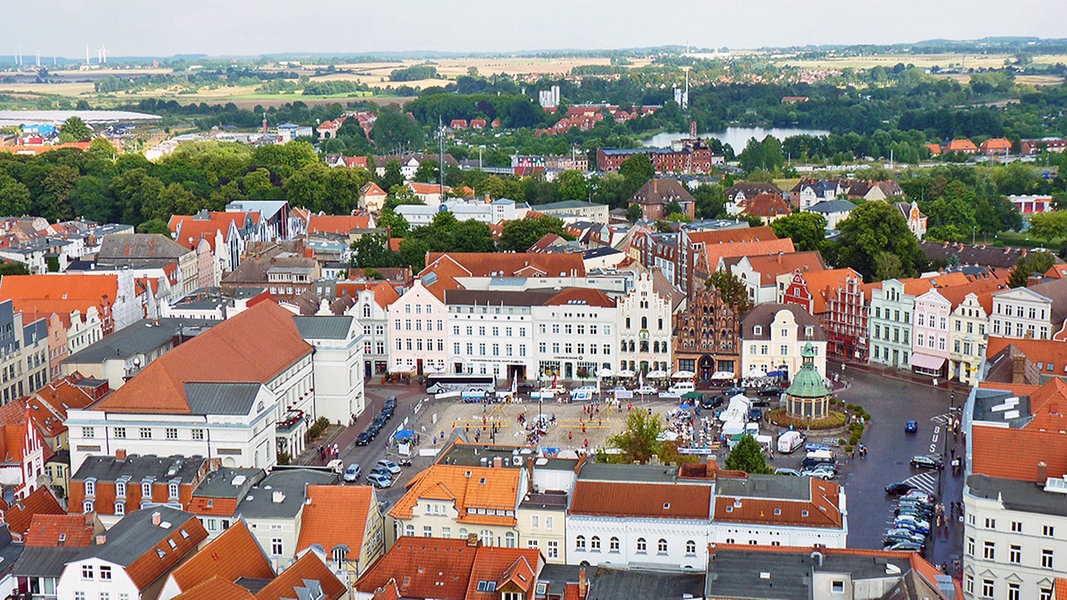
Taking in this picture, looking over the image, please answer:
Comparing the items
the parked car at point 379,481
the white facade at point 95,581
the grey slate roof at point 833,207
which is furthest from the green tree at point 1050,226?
the white facade at point 95,581

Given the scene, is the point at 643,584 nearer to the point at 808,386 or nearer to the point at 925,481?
the point at 925,481

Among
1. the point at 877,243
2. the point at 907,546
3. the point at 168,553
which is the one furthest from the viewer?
the point at 877,243

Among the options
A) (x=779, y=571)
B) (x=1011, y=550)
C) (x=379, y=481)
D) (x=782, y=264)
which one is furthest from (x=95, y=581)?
(x=782, y=264)

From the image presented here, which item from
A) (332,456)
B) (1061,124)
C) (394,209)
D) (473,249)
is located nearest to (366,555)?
(332,456)

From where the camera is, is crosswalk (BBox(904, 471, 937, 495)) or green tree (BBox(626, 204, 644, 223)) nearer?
crosswalk (BBox(904, 471, 937, 495))

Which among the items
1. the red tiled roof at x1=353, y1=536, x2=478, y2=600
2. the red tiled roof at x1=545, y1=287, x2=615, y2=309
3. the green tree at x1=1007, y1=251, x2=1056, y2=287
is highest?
the green tree at x1=1007, y1=251, x2=1056, y2=287

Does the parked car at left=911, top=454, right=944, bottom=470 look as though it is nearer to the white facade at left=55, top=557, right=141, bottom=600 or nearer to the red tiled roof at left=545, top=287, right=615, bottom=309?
the red tiled roof at left=545, top=287, right=615, bottom=309

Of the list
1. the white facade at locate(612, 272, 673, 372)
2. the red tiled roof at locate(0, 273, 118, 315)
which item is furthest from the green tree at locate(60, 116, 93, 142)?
the white facade at locate(612, 272, 673, 372)
